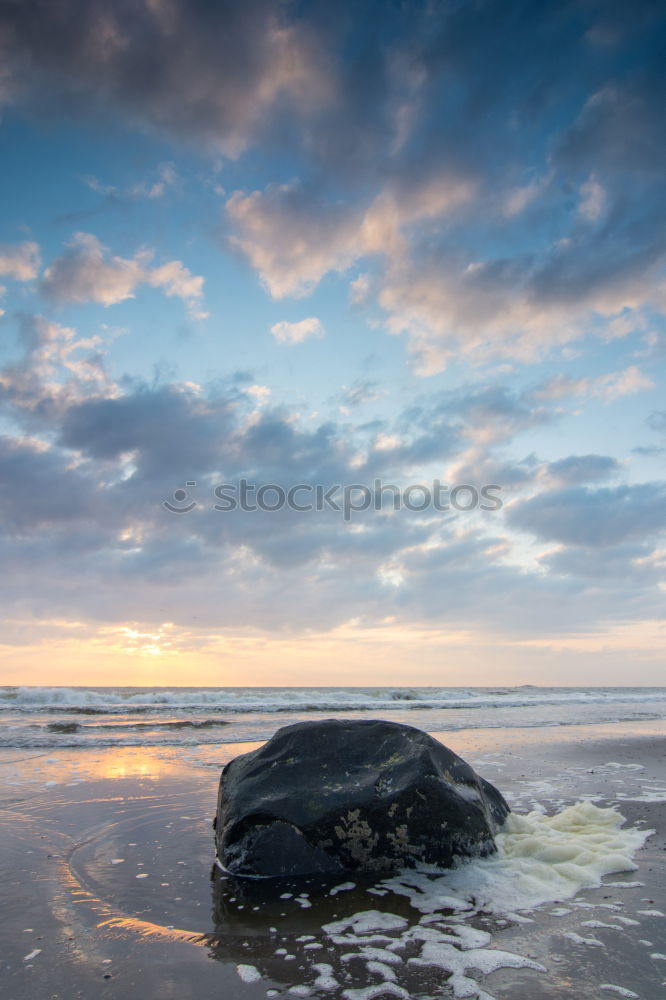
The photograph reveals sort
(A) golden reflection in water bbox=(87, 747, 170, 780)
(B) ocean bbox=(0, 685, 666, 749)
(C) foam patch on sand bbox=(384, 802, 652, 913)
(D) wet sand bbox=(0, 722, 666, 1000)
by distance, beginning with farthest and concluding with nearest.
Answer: (B) ocean bbox=(0, 685, 666, 749)
(A) golden reflection in water bbox=(87, 747, 170, 780)
(C) foam patch on sand bbox=(384, 802, 652, 913)
(D) wet sand bbox=(0, 722, 666, 1000)

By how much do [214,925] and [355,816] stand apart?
5.12 ft

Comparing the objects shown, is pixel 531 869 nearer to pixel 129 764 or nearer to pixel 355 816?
pixel 355 816

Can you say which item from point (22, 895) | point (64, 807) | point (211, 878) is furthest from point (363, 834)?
point (64, 807)

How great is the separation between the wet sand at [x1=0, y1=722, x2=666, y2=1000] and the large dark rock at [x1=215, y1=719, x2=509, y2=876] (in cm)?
37

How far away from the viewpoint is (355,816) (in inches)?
209

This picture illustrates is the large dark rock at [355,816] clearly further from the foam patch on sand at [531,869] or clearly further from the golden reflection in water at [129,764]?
the golden reflection in water at [129,764]

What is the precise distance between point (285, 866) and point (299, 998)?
7.14 feet

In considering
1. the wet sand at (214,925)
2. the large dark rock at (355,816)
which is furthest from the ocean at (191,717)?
the large dark rock at (355,816)

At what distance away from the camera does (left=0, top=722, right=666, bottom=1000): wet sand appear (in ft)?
10.7

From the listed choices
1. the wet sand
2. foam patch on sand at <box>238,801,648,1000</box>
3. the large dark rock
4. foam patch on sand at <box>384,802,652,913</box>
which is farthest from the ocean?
foam patch on sand at <box>238,801,648,1000</box>

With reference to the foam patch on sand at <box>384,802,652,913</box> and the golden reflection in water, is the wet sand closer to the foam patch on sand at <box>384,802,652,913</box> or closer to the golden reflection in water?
the foam patch on sand at <box>384,802,652,913</box>

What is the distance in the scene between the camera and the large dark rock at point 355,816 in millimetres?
5223

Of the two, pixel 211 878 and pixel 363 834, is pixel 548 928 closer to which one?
pixel 363 834

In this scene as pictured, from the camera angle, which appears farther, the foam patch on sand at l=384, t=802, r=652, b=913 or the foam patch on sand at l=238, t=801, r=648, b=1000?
the foam patch on sand at l=384, t=802, r=652, b=913
